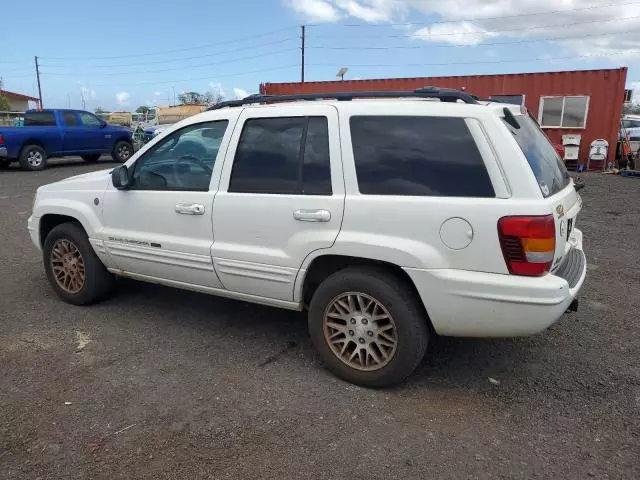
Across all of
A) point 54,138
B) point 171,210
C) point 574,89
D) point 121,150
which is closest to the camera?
point 171,210

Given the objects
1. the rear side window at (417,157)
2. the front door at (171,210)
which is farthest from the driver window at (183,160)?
the rear side window at (417,157)

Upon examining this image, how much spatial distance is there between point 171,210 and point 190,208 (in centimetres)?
21

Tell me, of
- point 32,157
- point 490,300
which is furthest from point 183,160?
point 32,157

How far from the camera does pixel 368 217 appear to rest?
10.2ft

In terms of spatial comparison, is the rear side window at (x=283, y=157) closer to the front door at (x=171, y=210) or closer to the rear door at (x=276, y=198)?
the rear door at (x=276, y=198)

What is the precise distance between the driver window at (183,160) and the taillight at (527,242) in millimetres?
2052

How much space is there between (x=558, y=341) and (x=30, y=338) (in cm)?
395

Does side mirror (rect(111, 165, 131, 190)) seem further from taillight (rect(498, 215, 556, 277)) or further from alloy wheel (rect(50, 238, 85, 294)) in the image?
taillight (rect(498, 215, 556, 277))

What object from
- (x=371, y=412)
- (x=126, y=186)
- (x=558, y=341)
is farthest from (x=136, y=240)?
(x=558, y=341)

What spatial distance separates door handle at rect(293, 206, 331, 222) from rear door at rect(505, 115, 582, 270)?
1.17 m

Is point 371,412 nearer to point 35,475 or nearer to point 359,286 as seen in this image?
point 359,286

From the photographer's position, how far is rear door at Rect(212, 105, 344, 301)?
3283 mm

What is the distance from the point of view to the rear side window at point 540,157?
3.00m

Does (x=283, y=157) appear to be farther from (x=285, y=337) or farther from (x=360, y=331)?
(x=285, y=337)
